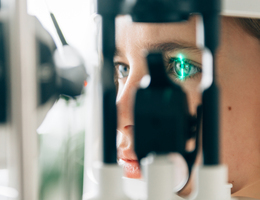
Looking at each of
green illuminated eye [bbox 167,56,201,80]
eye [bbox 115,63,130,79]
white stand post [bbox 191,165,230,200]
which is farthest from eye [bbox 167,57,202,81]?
white stand post [bbox 191,165,230,200]

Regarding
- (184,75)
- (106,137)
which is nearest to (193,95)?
(184,75)

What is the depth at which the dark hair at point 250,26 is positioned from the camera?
1.16 feet

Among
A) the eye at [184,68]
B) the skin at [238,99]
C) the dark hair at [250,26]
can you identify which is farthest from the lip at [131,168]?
the dark hair at [250,26]

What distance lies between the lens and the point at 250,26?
367 mm

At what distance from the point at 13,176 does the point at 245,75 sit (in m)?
0.34

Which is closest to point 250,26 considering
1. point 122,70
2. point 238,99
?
point 238,99

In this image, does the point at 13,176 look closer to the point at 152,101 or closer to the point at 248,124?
the point at 152,101

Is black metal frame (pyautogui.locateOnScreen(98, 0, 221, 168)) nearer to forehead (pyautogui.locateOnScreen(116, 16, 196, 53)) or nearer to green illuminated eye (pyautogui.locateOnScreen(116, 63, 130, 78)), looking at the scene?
forehead (pyautogui.locateOnScreen(116, 16, 196, 53))

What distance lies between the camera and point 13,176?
0.24 m

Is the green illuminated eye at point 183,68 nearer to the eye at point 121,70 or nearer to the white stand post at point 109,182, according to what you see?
the eye at point 121,70

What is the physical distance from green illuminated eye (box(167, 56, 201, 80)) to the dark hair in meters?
0.09

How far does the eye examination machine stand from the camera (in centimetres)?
19

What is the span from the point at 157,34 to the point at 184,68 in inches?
3.5

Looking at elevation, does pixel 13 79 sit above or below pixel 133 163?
above
